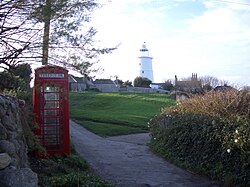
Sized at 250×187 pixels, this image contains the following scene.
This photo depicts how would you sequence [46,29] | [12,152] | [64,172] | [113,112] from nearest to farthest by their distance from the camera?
[12,152]
[46,29]
[64,172]
[113,112]

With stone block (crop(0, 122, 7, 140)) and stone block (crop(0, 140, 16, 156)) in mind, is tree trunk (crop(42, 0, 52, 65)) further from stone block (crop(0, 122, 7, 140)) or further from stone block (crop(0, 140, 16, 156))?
stone block (crop(0, 140, 16, 156))

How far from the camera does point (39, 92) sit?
11.5 m

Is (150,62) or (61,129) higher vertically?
(150,62)

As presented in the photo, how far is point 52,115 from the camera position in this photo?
39.1ft

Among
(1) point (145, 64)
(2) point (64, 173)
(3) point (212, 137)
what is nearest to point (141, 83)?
(1) point (145, 64)

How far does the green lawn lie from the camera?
23966 millimetres

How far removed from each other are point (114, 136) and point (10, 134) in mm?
13724

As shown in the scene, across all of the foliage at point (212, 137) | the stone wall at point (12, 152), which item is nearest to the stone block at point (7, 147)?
the stone wall at point (12, 152)

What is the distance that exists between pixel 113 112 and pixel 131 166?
23587 millimetres

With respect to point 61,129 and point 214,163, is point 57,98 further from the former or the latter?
point 214,163

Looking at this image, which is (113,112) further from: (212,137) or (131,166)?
(212,137)

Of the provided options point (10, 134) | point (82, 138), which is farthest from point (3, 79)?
point (82, 138)

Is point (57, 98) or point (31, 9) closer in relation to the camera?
point (31, 9)

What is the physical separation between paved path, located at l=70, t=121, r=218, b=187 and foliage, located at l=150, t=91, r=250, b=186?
1.30 feet
